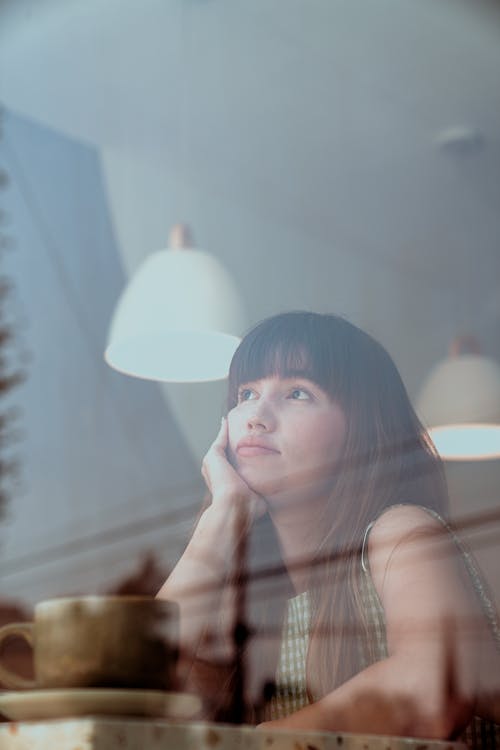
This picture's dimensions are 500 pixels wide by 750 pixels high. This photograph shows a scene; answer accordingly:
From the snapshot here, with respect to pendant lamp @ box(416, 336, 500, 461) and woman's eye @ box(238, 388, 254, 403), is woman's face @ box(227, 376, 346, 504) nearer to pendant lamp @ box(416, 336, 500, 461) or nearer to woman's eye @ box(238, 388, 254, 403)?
woman's eye @ box(238, 388, 254, 403)

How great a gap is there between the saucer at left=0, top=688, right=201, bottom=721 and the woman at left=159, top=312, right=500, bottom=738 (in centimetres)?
14

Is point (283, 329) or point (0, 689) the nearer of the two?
point (0, 689)

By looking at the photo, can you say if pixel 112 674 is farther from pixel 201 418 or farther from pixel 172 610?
pixel 201 418

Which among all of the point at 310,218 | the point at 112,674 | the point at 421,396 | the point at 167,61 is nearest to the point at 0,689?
the point at 112,674

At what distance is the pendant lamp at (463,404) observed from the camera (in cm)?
88

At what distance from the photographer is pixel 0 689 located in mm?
451

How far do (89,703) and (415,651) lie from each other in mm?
216

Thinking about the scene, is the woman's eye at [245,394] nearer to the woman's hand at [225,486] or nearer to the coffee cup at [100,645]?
the woman's hand at [225,486]

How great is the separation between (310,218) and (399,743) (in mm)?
728

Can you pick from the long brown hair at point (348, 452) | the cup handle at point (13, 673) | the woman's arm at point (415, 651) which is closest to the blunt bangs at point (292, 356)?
the long brown hair at point (348, 452)

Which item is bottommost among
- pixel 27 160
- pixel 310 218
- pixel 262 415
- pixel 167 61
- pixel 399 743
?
pixel 399 743

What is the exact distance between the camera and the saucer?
395 mm

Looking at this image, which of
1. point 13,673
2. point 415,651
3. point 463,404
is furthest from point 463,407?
point 13,673

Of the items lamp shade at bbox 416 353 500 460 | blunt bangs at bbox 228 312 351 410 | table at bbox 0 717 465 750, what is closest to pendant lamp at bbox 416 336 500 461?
lamp shade at bbox 416 353 500 460
